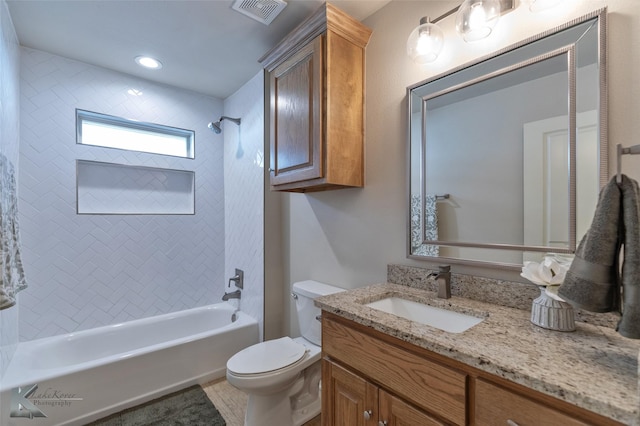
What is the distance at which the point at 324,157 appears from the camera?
62.5 inches

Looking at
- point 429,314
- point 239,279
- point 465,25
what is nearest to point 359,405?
point 429,314

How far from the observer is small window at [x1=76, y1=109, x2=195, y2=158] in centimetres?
243

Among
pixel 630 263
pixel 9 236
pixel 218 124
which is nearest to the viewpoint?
pixel 630 263

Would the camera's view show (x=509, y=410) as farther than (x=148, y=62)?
No

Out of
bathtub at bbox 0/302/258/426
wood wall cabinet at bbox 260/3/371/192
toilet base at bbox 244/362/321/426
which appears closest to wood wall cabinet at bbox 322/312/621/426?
toilet base at bbox 244/362/321/426

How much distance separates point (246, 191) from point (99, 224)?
1224 millimetres

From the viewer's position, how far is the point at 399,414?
94cm

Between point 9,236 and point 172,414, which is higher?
point 9,236

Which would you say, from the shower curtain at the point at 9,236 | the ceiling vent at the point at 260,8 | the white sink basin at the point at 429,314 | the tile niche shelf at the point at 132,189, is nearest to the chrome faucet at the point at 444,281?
the white sink basin at the point at 429,314

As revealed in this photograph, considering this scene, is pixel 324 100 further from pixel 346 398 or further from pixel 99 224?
pixel 99 224

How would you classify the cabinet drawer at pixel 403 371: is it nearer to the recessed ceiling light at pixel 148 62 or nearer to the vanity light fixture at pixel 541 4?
the vanity light fixture at pixel 541 4

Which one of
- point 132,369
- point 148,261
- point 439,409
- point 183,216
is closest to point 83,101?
point 183,216

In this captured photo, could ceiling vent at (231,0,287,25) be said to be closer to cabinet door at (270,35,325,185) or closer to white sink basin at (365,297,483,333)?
cabinet door at (270,35,325,185)

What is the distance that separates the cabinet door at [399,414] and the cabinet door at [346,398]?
34 mm
